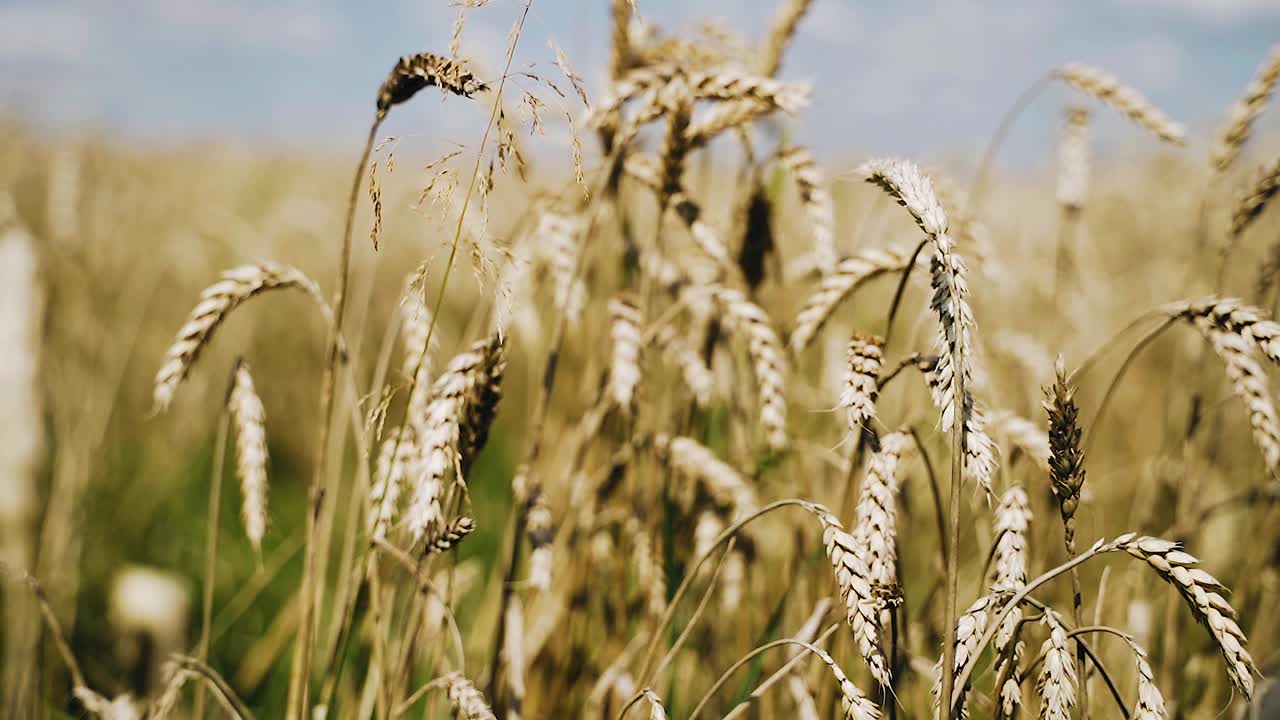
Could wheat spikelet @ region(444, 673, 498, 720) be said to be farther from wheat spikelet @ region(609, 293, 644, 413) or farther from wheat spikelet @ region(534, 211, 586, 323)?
wheat spikelet @ region(534, 211, 586, 323)

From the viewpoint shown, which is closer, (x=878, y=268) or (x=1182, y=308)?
(x=1182, y=308)

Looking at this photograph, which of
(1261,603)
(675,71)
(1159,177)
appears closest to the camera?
(675,71)

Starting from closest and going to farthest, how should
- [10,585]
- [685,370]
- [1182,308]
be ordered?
[1182,308] → [685,370] → [10,585]

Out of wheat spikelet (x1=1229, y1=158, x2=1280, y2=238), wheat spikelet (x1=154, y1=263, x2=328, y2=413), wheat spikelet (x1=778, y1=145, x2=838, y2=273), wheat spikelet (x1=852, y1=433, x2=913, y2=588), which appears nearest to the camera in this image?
wheat spikelet (x1=852, y1=433, x2=913, y2=588)

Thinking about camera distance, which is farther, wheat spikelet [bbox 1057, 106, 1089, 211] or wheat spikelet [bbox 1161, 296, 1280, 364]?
wheat spikelet [bbox 1057, 106, 1089, 211]

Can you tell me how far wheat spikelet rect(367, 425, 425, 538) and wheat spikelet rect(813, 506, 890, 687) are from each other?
0.54m

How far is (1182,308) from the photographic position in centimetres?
118

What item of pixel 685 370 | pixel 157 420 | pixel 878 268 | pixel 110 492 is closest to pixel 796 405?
pixel 685 370

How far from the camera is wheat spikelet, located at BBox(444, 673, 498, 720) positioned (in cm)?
92

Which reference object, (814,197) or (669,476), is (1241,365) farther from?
(669,476)

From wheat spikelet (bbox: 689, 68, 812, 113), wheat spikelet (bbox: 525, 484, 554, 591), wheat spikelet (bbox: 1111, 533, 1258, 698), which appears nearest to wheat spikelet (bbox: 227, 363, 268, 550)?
wheat spikelet (bbox: 525, 484, 554, 591)

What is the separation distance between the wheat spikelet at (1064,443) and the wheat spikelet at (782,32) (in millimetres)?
1047

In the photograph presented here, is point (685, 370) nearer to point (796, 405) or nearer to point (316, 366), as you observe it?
point (796, 405)

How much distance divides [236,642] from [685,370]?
1.73 m
